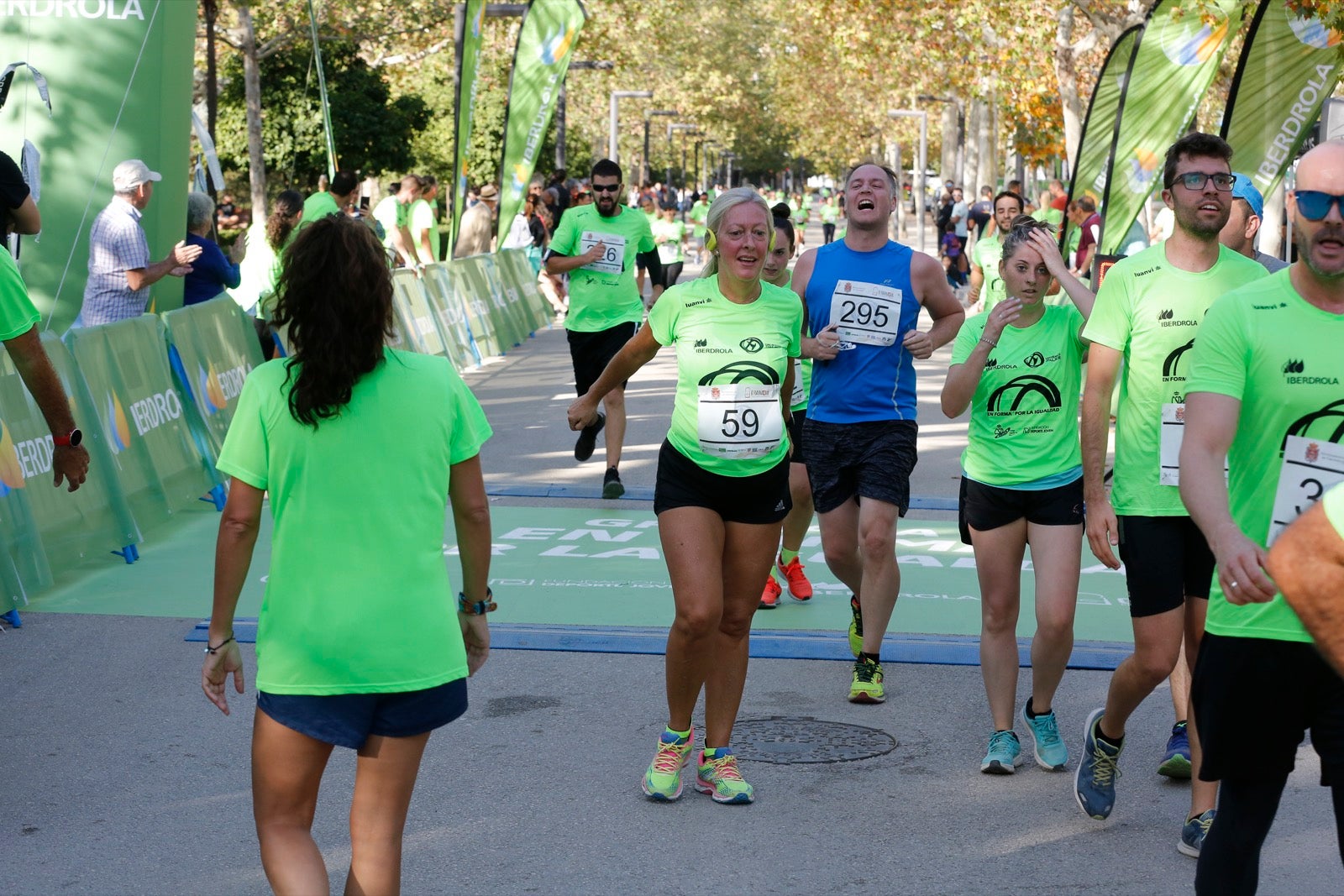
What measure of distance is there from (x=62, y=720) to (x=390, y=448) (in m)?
3.33

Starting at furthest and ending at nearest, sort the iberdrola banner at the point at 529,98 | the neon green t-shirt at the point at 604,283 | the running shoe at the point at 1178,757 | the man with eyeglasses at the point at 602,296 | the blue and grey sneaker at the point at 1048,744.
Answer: the iberdrola banner at the point at 529,98 < the neon green t-shirt at the point at 604,283 < the man with eyeglasses at the point at 602,296 < the blue and grey sneaker at the point at 1048,744 < the running shoe at the point at 1178,757

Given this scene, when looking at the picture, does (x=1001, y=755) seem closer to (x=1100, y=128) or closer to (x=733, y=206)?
(x=733, y=206)

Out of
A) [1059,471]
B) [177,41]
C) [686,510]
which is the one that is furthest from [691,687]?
[177,41]

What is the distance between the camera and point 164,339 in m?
10.1

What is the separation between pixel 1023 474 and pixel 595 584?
337 centimetres

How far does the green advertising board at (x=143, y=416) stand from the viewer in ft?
29.8

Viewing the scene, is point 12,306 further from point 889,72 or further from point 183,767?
point 889,72

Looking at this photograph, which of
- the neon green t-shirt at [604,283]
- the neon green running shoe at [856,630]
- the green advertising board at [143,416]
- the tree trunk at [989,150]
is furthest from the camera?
the tree trunk at [989,150]

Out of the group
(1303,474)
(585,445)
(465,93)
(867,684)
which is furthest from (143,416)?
(465,93)

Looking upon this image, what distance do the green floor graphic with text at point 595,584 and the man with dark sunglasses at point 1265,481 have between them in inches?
159

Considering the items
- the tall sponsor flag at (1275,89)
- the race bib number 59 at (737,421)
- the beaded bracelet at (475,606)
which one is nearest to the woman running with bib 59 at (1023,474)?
the race bib number 59 at (737,421)

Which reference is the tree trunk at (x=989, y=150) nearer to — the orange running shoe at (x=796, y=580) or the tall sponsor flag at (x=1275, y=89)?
the tall sponsor flag at (x=1275, y=89)

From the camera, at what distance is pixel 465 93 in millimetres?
19922

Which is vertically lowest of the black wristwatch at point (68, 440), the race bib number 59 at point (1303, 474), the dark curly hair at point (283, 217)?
the dark curly hair at point (283, 217)
